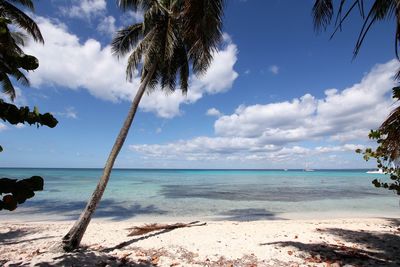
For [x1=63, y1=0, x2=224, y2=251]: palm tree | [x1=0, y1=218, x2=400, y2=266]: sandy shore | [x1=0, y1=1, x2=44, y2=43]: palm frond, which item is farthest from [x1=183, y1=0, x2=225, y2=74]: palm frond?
[x1=0, y1=1, x2=44, y2=43]: palm frond

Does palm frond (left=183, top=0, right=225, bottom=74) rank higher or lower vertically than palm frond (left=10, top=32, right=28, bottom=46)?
lower

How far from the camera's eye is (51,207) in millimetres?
17859

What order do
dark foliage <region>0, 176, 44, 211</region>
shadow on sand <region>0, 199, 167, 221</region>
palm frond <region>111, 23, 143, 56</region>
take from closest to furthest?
dark foliage <region>0, 176, 44, 211</region> → palm frond <region>111, 23, 143, 56</region> → shadow on sand <region>0, 199, 167, 221</region>

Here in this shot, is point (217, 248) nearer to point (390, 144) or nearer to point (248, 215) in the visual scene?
point (390, 144)

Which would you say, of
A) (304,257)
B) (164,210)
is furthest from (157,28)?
(164,210)

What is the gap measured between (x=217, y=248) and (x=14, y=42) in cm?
1098

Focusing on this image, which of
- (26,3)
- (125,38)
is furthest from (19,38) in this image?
(125,38)

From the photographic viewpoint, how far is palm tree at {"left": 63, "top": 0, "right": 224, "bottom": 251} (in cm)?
559

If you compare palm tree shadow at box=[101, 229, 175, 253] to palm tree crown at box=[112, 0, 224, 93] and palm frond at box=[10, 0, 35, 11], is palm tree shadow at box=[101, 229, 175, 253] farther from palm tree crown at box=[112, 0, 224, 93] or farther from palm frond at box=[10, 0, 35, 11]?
palm frond at box=[10, 0, 35, 11]

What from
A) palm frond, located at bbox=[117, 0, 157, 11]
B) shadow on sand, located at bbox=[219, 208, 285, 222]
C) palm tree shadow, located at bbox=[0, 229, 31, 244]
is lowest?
shadow on sand, located at bbox=[219, 208, 285, 222]

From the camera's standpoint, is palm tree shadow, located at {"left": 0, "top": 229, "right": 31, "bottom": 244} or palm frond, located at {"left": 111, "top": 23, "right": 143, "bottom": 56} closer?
palm tree shadow, located at {"left": 0, "top": 229, "right": 31, "bottom": 244}

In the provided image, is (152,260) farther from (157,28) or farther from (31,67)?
(157,28)

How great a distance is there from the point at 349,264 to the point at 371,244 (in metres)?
2.14

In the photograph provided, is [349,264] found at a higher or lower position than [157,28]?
lower
